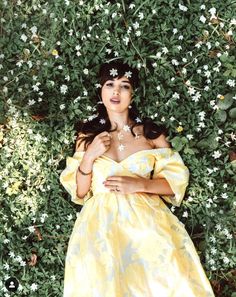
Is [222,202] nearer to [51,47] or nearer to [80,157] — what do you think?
[80,157]

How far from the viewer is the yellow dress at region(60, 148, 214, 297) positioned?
7.76 ft

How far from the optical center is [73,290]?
2400 mm

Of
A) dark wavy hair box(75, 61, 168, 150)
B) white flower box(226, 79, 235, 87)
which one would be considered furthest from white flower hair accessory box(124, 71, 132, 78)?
white flower box(226, 79, 235, 87)

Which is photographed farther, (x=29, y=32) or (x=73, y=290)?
(x=29, y=32)

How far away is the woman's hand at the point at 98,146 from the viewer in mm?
2484

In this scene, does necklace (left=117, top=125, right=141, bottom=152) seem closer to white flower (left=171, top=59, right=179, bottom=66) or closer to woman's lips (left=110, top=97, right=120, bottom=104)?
woman's lips (left=110, top=97, right=120, bottom=104)

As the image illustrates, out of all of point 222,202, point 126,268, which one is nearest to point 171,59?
point 222,202

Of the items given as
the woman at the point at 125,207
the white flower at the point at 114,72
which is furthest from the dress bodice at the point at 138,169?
the white flower at the point at 114,72

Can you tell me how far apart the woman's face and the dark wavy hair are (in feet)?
0.06

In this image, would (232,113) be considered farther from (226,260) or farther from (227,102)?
(226,260)

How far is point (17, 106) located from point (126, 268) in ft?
2.87

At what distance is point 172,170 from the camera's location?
2.57 meters

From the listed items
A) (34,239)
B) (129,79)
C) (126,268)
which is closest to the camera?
(126,268)

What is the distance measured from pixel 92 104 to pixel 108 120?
128 millimetres
